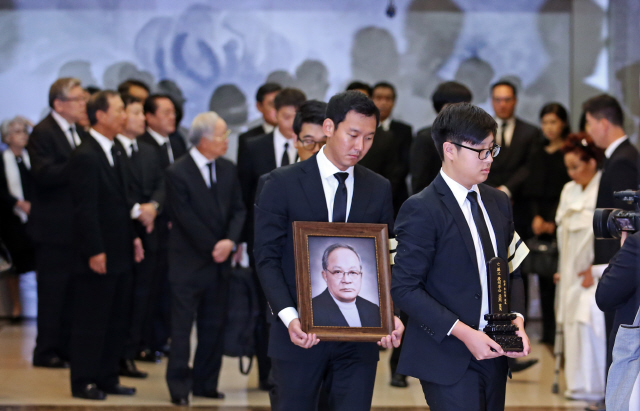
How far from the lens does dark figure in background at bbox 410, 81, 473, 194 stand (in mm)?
5145

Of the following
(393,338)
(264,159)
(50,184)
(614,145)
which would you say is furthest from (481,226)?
(50,184)

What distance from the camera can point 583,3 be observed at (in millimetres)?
8234

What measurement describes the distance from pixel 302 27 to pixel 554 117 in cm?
244

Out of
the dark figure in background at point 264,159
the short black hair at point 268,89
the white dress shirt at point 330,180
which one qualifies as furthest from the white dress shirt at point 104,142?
the white dress shirt at point 330,180

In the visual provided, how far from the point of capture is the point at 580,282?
5672 mm

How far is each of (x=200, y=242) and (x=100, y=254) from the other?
62 centimetres

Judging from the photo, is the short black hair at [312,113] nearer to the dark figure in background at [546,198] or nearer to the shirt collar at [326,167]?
the shirt collar at [326,167]

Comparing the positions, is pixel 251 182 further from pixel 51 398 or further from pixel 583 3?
pixel 583 3

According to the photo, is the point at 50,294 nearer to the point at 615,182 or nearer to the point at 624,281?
the point at 615,182

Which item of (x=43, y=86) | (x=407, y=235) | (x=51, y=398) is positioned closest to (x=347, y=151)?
(x=407, y=235)

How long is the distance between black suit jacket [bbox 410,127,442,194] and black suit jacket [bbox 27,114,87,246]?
2.38 m

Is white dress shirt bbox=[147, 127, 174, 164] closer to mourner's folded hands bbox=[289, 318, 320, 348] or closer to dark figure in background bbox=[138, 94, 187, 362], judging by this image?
dark figure in background bbox=[138, 94, 187, 362]

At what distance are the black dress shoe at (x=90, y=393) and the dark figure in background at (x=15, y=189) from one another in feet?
7.78

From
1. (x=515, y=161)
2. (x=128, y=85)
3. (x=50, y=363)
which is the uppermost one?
(x=128, y=85)
